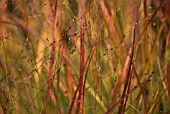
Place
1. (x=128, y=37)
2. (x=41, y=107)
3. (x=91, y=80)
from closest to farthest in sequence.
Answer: (x=41, y=107)
(x=91, y=80)
(x=128, y=37)

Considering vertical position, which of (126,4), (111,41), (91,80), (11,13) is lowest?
(91,80)

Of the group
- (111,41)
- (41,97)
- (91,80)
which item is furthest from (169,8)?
(41,97)

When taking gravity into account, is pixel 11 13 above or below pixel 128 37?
above

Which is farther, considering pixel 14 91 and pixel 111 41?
pixel 111 41

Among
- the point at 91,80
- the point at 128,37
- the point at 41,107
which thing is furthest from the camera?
the point at 128,37

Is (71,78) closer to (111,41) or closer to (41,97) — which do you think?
(41,97)

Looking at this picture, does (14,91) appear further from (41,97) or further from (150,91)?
(150,91)
